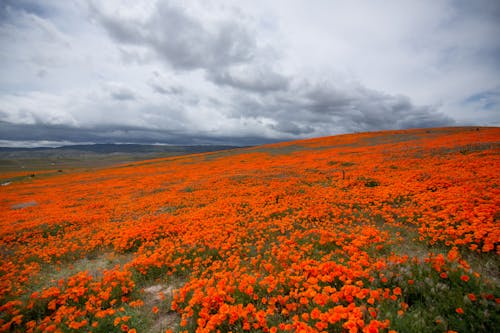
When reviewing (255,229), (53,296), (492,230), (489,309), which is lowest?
(53,296)

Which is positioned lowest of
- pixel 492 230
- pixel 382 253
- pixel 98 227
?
pixel 98 227

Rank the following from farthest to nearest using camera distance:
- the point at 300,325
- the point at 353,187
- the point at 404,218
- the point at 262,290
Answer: the point at 353,187 < the point at 404,218 < the point at 262,290 < the point at 300,325

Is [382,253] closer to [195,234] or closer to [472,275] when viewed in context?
[472,275]

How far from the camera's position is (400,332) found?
10.2 feet

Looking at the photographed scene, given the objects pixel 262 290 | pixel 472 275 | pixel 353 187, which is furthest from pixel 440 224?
pixel 353 187

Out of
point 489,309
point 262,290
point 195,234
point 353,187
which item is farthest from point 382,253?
point 353,187

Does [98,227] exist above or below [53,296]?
below

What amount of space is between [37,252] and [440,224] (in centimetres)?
1405

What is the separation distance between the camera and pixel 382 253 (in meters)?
5.79

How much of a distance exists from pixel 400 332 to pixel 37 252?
39.0ft

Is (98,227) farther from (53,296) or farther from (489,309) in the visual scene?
(489,309)

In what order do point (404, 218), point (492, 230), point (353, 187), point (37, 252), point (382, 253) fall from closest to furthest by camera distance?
point (492, 230) < point (382, 253) < point (404, 218) < point (37, 252) < point (353, 187)

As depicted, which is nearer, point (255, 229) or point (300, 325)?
point (300, 325)

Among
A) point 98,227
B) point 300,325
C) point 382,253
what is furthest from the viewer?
point 98,227
